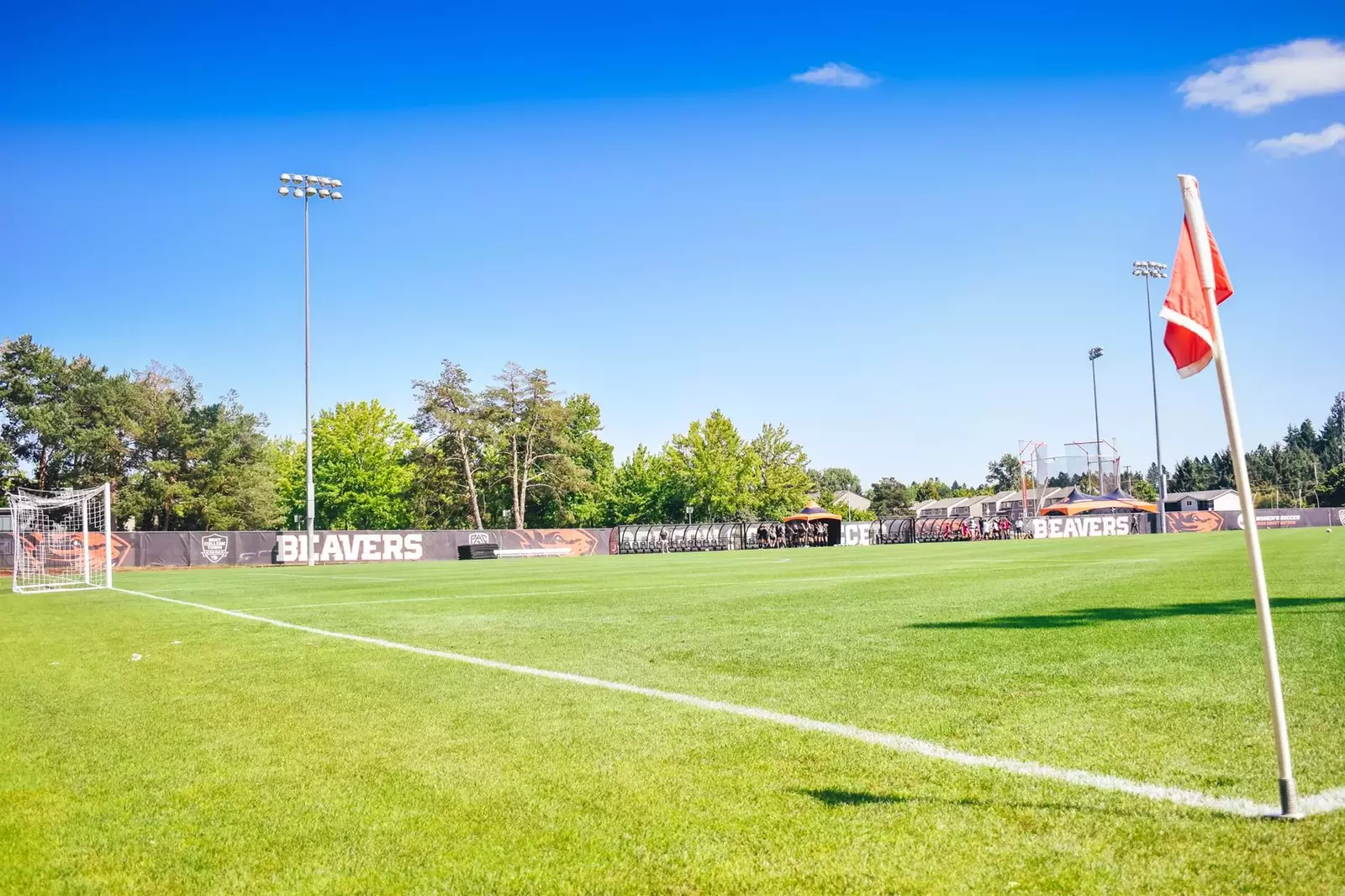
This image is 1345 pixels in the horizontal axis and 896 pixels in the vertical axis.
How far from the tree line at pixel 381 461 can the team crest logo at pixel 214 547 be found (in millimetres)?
21863

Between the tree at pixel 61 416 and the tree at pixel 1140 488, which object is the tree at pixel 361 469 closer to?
the tree at pixel 61 416

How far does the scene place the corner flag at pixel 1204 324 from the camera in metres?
3.42

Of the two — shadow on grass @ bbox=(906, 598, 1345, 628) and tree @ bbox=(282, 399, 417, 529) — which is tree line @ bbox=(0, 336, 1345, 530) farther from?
shadow on grass @ bbox=(906, 598, 1345, 628)

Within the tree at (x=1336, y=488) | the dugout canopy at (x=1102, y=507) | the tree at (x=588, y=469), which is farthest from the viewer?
the tree at (x=1336, y=488)

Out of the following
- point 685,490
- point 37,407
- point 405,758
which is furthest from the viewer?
point 685,490

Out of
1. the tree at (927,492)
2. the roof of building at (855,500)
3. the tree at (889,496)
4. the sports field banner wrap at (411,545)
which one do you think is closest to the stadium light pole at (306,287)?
the sports field banner wrap at (411,545)

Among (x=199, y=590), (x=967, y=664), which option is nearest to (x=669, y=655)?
(x=967, y=664)

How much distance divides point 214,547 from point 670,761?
42062 millimetres

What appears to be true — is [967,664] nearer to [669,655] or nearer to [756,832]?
[669,655]

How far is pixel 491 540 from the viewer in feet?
155

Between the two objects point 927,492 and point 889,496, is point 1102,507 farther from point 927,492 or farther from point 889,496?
point 927,492

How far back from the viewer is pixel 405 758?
15.0ft

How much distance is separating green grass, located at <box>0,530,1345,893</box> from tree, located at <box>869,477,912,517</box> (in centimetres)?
13602

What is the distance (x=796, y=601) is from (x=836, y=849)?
409 inches
